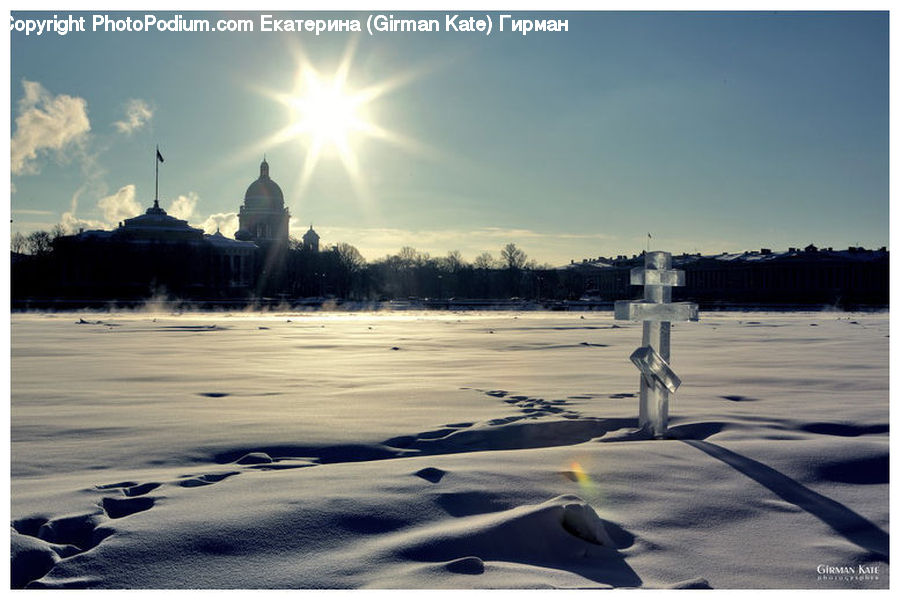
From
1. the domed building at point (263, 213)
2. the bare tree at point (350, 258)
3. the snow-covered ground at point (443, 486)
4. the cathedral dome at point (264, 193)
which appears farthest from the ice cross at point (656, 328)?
the cathedral dome at point (264, 193)

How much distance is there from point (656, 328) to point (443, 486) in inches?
111

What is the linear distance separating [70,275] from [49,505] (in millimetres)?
99619

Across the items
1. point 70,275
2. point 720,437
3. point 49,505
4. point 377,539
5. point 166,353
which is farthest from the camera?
point 70,275

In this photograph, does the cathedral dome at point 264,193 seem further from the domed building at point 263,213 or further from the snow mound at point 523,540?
the snow mound at point 523,540

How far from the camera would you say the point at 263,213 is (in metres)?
143

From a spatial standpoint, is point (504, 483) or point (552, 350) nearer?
point (504, 483)

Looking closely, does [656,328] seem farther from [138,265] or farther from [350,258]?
[350,258]

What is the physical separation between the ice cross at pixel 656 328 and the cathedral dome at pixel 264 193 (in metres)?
142

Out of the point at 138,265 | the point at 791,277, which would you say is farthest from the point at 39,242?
the point at 791,277

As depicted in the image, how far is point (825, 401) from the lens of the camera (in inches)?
316

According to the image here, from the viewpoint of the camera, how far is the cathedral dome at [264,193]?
144 m

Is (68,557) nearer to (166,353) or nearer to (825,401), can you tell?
(825,401)

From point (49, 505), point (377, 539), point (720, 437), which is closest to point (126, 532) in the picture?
point (49, 505)

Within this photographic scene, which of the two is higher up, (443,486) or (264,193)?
(264,193)
